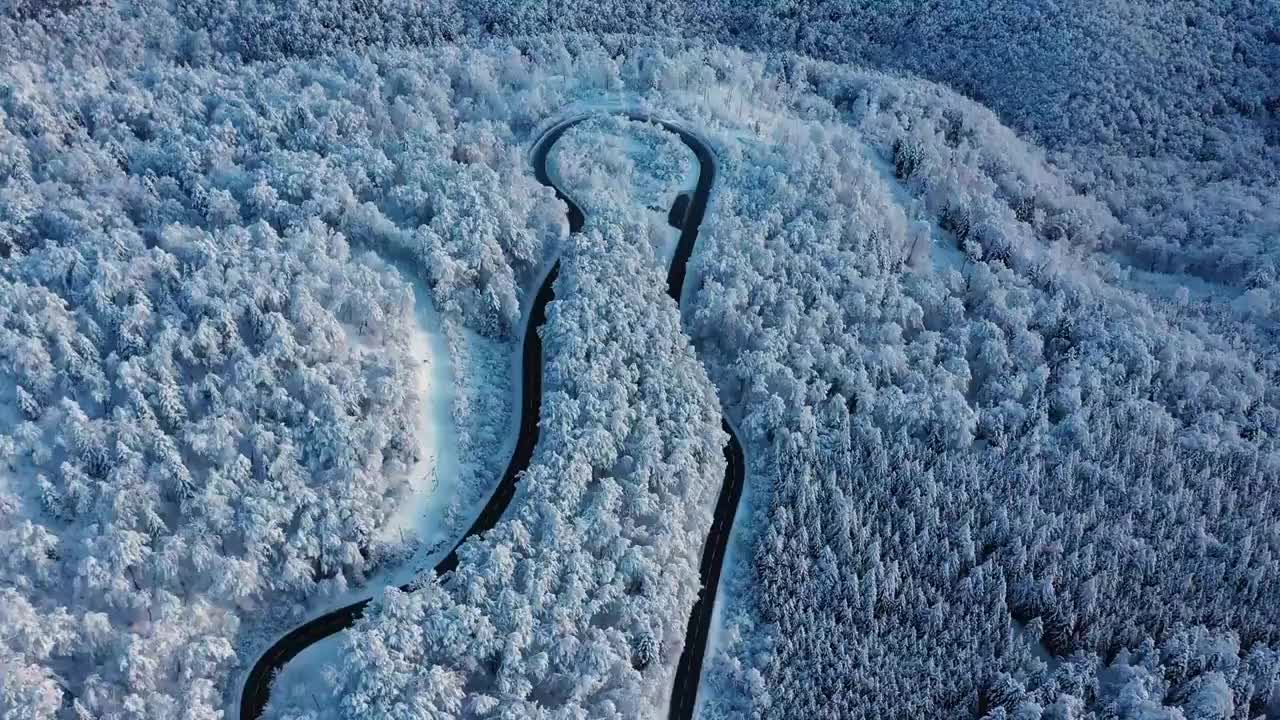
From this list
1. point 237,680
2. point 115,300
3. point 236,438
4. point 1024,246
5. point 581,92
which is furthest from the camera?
point 581,92

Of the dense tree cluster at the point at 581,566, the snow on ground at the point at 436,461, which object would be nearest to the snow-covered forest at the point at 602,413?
the dense tree cluster at the point at 581,566

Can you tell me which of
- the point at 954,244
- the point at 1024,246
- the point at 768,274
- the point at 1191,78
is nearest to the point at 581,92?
the point at 768,274

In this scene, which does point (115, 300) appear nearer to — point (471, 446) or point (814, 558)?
point (471, 446)

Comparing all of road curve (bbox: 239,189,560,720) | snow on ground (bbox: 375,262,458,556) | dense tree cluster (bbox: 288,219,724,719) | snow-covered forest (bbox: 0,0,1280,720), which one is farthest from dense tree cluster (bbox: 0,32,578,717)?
dense tree cluster (bbox: 288,219,724,719)

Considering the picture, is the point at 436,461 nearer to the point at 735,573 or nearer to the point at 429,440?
the point at 429,440

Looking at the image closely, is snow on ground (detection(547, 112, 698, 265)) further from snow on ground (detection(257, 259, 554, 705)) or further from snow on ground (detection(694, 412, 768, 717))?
snow on ground (detection(694, 412, 768, 717))

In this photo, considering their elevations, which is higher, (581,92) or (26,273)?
(581,92)

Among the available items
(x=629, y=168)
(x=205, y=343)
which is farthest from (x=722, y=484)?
(x=629, y=168)
